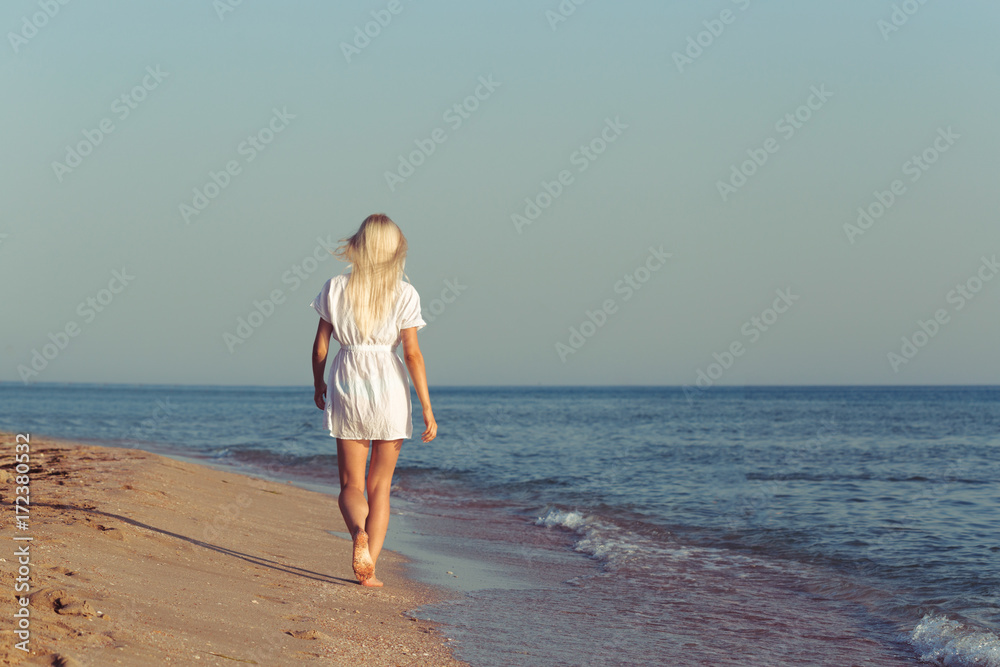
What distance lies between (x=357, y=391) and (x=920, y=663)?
3552 millimetres

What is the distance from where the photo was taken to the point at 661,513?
9797 mm

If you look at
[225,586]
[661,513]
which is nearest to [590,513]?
[661,513]

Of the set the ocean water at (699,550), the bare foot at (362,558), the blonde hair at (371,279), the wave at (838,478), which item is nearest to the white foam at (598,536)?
the ocean water at (699,550)

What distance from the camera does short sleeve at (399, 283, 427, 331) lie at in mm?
4250

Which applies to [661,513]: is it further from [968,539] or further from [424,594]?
[424,594]

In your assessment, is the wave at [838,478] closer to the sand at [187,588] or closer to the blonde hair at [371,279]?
the sand at [187,588]

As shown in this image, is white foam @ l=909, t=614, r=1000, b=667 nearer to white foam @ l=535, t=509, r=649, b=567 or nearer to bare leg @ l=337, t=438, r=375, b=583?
white foam @ l=535, t=509, r=649, b=567

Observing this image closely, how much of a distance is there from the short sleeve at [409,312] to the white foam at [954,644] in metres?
3.52

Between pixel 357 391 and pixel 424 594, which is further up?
Answer: pixel 357 391

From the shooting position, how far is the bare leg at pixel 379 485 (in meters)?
4.39

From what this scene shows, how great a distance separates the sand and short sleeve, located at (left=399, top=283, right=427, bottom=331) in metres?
1.58

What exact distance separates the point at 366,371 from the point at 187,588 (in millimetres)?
1451

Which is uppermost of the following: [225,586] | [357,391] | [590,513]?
[357,391]

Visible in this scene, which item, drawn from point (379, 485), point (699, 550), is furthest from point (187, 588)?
point (699, 550)
